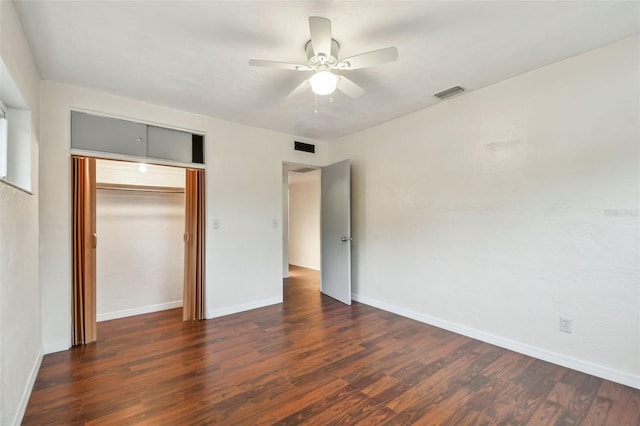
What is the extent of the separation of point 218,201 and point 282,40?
7.33ft

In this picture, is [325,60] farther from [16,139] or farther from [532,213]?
[16,139]

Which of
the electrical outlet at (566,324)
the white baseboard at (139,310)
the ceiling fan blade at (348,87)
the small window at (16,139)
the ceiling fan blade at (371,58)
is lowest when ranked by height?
the white baseboard at (139,310)

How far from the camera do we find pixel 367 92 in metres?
2.97

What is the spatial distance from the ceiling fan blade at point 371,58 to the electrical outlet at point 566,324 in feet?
8.32

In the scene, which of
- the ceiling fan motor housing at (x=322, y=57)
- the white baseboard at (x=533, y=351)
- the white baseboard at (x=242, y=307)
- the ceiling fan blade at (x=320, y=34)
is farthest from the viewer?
the white baseboard at (x=242, y=307)

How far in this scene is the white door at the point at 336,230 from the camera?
13.7ft

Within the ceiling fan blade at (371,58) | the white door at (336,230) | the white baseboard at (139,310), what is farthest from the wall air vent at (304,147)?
the white baseboard at (139,310)

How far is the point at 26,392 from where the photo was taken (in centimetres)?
195

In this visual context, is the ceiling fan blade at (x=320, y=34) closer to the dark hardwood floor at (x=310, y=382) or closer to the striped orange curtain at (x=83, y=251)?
the dark hardwood floor at (x=310, y=382)

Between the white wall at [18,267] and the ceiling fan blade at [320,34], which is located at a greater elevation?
the ceiling fan blade at [320,34]

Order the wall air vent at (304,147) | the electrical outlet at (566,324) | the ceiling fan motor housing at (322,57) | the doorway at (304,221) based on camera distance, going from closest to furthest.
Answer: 1. the ceiling fan motor housing at (322,57)
2. the electrical outlet at (566,324)
3. the wall air vent at (304,147)
4. the doorway at (304,221)

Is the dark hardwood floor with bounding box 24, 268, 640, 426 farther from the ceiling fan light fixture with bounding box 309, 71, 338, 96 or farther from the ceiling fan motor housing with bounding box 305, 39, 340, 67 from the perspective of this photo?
the ceiling fan motor housing with bounding box 305, 39, 340, 67

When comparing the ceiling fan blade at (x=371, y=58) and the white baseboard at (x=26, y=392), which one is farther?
the ceiling fan blade at (x=371, y=58)

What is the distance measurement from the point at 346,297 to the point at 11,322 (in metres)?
3.38
